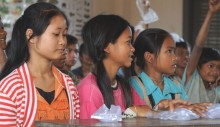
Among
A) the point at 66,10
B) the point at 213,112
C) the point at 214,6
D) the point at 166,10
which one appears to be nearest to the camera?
the point at 213,112

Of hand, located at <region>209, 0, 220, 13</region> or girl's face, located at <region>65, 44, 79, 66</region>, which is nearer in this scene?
hand, located at <region>209, 0, 220, 13</region>

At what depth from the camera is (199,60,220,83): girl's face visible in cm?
354

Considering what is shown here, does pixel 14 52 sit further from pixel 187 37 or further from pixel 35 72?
pixel 187 37

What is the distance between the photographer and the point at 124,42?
2.52 m

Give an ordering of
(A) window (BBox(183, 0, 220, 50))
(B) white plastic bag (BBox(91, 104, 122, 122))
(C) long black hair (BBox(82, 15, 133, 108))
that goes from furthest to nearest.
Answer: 1. (A) window (BBox(183, 0, 220, 50))
2. (C) long black hair (BBox(82, 15, 133, 108))
3. (B) white plastic bag (BBox(91, 104, 122, 122))

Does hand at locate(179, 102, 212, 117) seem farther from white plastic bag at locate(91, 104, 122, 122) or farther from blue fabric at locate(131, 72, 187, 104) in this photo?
blue fabric at locate(131, 72, 187, 104)

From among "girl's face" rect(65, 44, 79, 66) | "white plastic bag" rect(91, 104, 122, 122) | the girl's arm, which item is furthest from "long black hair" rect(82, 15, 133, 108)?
"girl's face" rect(65, 44, 79, 66)

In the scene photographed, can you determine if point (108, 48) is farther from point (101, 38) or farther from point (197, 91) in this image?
point (197, 91)

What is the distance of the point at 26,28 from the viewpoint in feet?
7.30

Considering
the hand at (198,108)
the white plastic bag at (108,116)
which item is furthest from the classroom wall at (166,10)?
the white plastic bag at (108,116)

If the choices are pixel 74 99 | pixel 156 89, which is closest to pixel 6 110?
pixel 74 99

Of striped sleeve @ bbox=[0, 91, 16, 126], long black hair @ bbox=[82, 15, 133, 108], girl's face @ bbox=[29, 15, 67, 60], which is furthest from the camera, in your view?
long black hair @ bbox=[82, 15, 133, 108]

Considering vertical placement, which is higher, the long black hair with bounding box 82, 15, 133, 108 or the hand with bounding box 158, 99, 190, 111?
the long black hair with bounding box 82, 15, 133, 108

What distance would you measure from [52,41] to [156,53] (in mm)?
880
